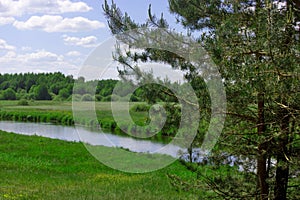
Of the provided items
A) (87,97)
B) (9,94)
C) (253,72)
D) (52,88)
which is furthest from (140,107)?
(9,94)

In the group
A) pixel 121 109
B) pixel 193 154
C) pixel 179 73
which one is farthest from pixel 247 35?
pixel 121 109

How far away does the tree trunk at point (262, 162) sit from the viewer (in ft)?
16.6

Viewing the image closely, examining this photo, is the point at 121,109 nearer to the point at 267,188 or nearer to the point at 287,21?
the point at 267,188

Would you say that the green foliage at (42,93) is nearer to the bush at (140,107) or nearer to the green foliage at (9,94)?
the green foliage at (9,94)

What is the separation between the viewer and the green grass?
841 centimetres

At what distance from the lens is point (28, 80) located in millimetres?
77688

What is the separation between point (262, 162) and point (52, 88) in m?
57.2

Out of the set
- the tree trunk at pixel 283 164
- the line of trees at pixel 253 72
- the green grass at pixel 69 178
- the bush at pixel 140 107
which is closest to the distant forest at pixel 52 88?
the bush at pixel 140 107

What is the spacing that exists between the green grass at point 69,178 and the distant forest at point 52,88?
182cm

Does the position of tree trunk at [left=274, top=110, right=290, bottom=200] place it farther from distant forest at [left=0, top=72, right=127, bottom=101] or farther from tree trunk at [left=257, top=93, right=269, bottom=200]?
distant forest at [left=0, top=72, right=127, bottom=101]

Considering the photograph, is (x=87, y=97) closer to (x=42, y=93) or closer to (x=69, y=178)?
(x=69, y=178)

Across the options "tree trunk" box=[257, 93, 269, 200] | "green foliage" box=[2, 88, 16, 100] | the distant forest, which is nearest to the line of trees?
"tree trunk" box=[257, 93, 269, 200]

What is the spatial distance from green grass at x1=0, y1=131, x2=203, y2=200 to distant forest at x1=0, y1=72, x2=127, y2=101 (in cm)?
182

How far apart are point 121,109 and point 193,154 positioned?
1484 millimetres
